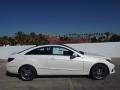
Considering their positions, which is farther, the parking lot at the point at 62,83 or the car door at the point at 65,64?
the car door at the point at 65,64

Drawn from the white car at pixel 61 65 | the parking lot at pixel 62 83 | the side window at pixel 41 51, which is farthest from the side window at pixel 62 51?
the parking lot at pixel 62 83

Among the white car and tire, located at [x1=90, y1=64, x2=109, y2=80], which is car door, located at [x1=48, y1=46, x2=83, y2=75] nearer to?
the white car

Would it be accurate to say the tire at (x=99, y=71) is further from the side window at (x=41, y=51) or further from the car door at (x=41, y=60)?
the side window at (x=41, y=51)

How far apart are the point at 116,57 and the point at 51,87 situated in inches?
496

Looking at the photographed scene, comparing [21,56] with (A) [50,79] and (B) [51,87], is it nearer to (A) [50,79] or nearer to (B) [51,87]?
(A) [50,79]

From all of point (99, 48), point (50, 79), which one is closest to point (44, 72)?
point (50, 79)

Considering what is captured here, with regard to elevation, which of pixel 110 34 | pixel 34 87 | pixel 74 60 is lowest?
pixel 34 87

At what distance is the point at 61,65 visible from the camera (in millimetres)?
10086

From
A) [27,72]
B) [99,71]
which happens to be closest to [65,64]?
[99,71]

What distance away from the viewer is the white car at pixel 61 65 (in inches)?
395

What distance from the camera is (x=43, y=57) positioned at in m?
10.2

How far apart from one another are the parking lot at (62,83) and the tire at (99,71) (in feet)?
0.77

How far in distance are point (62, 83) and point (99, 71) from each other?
1.70 meters

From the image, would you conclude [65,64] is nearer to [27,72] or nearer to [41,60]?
[41,60]
